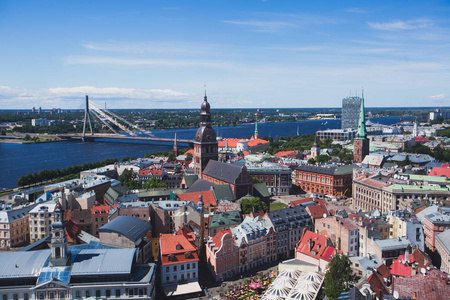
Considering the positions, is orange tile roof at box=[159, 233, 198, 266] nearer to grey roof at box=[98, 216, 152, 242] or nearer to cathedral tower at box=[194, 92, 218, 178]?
grey roof at box=[98, 216, 152, 242]

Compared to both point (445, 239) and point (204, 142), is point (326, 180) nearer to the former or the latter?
point (204, 142)

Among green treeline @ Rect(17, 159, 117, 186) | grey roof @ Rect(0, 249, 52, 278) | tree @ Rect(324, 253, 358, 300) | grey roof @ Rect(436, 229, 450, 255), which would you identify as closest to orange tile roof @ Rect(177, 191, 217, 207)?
grey roof @ Rect(0, 249, 52, 278)

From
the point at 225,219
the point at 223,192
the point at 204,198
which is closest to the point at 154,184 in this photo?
the point at 223,192

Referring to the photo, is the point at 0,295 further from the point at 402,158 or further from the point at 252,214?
the point at 402,158

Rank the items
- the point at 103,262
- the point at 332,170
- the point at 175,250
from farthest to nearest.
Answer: the point at 332,170 → the point at 175,250 → the point at 103,262

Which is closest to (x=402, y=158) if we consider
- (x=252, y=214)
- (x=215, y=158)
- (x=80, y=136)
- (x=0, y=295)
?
(x=215, y=158)
